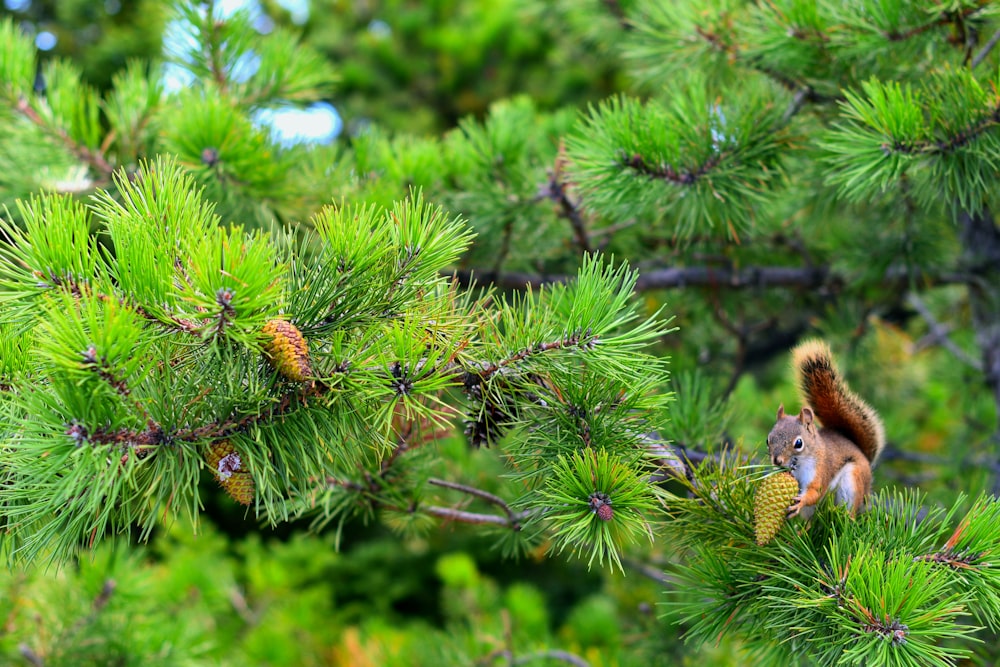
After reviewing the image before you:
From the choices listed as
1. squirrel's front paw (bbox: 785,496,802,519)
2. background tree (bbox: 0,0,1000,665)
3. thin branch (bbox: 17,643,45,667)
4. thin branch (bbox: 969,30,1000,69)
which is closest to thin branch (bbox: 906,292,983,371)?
background tree (bbox: 0,0,1000,665)

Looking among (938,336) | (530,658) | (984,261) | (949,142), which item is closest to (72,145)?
Result: (530,658)

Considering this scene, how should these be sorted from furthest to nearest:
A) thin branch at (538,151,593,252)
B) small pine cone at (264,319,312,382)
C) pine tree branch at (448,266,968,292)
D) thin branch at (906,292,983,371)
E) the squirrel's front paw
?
thin branch at (906,292,983,371) < pine tree branch at (448,266,968,292) < thin branch at (538,151,593,252) < the squirrel's front paw < small pine cone at (264,319,312,382)

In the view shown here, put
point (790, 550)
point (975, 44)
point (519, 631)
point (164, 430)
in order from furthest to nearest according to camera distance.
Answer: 1. point (519, 631)
2. point (975, 44)
3. point (790, 550)
4. point (164, 430)

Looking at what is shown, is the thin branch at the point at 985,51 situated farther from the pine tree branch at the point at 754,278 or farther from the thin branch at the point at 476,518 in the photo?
the thin branch at the point at 476,518

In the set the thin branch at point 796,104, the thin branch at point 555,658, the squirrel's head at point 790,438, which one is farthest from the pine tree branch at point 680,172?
the thin branch at point 555,658

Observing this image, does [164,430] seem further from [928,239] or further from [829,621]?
[928,239]

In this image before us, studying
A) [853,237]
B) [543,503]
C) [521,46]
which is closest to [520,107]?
[853,237]

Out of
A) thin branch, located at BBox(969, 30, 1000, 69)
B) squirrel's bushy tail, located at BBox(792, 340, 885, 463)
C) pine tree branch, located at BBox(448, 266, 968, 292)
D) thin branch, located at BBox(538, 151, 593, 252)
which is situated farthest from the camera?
pine tree branch, located at BBox(448, 266, 968, 292)

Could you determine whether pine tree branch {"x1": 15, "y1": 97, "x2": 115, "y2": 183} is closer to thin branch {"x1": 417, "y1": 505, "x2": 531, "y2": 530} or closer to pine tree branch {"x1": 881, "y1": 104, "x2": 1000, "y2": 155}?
thin branch {"x1": 417, "y1": 505, "x2": 531, "y2": 530}
